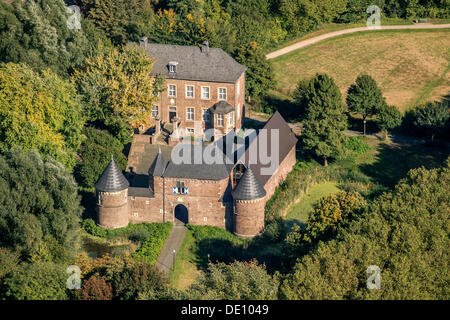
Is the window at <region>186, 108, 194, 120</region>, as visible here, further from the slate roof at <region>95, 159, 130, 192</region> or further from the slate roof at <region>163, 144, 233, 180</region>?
the slate roof at <region>95, 159, 130, 192</region>

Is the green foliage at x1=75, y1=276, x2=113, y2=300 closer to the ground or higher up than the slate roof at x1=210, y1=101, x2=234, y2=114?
closer to the ground

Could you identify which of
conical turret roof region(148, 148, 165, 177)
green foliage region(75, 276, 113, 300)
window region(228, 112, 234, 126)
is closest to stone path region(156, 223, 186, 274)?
conical turret roof region(148, 148, 165, 177)

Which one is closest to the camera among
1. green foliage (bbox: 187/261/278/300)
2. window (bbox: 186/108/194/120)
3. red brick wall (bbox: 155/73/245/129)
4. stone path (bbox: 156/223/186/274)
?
green foliage (bbox: 187/261/278/300)

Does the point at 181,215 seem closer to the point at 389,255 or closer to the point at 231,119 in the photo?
the point at 231,119

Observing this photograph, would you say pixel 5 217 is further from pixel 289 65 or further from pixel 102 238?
pixel 289 65

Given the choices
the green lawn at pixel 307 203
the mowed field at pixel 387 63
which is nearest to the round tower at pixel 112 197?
the green lawn at pixel 307 203

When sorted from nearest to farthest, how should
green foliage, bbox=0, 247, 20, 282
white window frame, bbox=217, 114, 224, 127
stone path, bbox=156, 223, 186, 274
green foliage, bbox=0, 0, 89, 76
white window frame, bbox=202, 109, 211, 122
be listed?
1. green foliage, bbox=0, 247, 20, 282
2. stone path, bbox=156, 223, 186, 274
3. green foliage, bbox=0, 0, 89, 76
4. white window frame, bbox=217, 114, 224, 127
5. white window frame, bbox=202, 109, 211, 122
